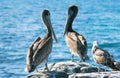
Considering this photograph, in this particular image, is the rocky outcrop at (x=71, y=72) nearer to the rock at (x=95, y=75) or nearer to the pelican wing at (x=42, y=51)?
the rock at (x=95, y=75)

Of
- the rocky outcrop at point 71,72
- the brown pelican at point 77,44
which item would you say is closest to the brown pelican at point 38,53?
the rocky outcrop at point 71,72

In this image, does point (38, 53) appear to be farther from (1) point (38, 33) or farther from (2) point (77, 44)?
(1) point (38, 33)

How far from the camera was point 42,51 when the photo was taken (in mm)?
15781

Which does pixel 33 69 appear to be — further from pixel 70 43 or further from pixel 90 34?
pixel 90 34

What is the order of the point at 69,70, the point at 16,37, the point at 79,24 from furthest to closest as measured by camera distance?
the point at 79,24 → the point at 16,37 → the point at 69,70

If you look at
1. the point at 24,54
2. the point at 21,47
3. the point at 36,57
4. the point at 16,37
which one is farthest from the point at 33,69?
the point at 16,37

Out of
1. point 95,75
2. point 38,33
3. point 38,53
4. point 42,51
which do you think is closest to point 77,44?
point 42,51

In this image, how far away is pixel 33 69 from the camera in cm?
1531

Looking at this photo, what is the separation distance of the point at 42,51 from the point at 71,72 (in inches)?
41.5

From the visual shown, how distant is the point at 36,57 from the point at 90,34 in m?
35.9

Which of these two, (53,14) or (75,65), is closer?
(75,65)

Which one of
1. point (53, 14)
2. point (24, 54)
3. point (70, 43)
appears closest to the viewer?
point (70, 43)

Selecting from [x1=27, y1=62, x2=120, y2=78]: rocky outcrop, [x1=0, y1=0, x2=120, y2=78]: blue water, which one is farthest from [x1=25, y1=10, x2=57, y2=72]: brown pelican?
[x1=0, y1=0, x2=120, y2=78]: blue water

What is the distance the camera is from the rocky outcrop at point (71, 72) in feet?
48.2
